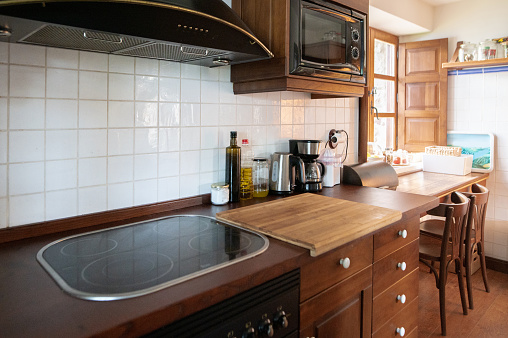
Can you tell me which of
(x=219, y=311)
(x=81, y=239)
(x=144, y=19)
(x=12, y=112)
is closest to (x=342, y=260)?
(x=219, y=311)

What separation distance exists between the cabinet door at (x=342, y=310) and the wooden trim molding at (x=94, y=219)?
2.44ft

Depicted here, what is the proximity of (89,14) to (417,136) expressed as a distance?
11.6ft

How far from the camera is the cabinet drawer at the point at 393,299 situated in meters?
1.63

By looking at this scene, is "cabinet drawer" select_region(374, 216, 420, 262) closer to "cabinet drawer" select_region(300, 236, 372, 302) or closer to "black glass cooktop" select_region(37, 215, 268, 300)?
"cabinet drawer" select_region(300, 236, 372, 302)

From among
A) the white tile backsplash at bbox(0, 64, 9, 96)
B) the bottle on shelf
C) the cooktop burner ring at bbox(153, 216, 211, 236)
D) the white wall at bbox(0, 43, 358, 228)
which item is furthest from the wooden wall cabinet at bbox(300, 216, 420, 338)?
the white tile backsplash at bbox(0, 64, 9, 96)

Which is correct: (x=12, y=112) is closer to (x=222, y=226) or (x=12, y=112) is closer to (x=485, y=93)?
(x=222, y=226)

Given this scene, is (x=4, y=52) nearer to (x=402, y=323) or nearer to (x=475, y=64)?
(x=402, y=323)

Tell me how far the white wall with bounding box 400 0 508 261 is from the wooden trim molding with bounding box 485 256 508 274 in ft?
0.13

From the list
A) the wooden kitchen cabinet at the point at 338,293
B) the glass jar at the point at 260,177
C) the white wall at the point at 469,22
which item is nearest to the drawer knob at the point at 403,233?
the wooden kitchen cabinet at the point at 338,293

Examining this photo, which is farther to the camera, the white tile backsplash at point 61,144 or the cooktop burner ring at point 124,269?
the white tile backsplash at point 61,144

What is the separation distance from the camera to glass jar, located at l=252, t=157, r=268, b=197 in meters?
1.95

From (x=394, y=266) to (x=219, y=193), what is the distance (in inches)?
34.2

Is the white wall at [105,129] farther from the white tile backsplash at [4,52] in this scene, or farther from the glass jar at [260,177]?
the glass jar at [260,177]

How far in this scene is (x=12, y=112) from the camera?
1.22 meters
